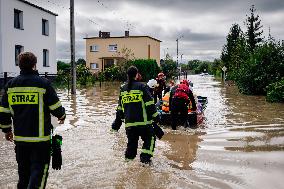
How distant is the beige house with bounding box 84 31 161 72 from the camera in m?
60.4

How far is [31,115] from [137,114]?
8.66ft

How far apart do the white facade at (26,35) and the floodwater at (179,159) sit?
18273 millimetres

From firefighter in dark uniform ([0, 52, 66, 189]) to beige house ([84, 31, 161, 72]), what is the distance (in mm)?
54292

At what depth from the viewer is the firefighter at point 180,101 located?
11016 mm

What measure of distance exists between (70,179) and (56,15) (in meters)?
32.9

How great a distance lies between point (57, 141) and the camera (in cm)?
509

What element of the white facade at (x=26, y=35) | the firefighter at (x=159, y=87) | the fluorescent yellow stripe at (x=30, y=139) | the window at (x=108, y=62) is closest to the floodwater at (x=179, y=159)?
the fluorescent yellow stripe at (x=30, y=139)

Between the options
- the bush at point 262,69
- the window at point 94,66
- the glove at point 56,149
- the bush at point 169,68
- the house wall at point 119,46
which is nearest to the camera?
the glove at point 56,149

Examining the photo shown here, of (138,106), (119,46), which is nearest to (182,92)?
(138,106)

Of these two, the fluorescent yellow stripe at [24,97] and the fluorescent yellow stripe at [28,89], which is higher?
the fluorescent yellow stripe at [28,89]

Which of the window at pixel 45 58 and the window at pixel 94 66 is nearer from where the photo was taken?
the window at pixel 45 58

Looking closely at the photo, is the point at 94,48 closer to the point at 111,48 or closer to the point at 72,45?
the point at 111,48

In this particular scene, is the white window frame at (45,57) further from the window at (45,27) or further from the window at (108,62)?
the window at (108,62)

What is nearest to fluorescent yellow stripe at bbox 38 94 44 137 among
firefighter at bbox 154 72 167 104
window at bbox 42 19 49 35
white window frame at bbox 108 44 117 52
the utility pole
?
firefighter at bbox 154 72 167 104
